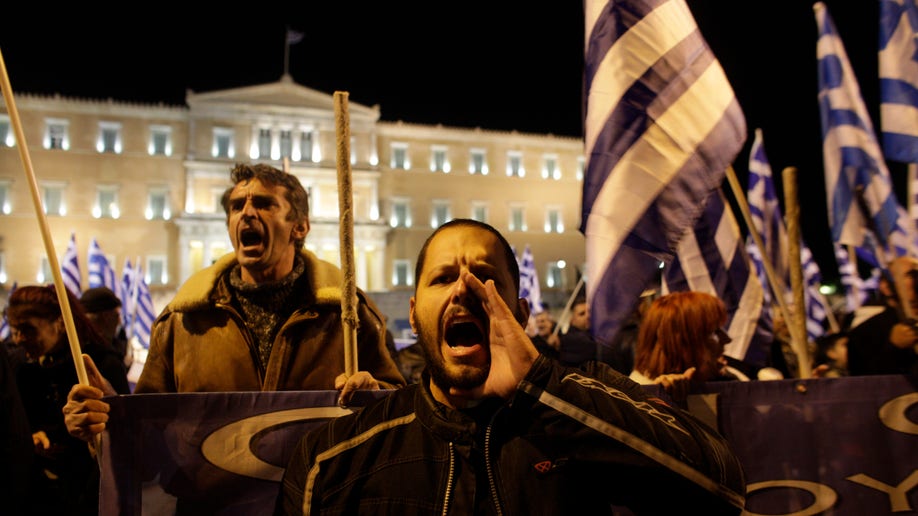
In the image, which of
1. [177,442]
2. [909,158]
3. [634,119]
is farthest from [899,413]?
[177,442]

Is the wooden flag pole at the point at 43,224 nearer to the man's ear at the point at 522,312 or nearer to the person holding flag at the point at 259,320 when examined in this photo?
the person holding flag at the point at 259,320

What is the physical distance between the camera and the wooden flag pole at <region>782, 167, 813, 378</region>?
2.99 metres

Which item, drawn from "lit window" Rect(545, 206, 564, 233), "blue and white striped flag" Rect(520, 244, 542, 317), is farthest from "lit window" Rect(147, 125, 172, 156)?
"blue and white striped flag" Rect(520, 244, 542, 317)

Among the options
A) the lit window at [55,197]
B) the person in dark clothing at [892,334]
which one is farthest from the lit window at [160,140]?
the person in dark clothing at [892,334]

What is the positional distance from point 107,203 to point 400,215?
1687cm

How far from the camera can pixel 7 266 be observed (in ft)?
118

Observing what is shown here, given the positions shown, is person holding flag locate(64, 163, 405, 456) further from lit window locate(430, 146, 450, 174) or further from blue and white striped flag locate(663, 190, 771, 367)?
lit window locate(430, 146, 450, 174)

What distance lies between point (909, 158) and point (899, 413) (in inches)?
78.3

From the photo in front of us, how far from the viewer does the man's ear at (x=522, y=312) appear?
195 cm

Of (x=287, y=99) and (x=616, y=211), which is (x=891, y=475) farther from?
(x=287, y=99)

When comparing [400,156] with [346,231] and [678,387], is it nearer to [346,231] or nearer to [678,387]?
[678,387]

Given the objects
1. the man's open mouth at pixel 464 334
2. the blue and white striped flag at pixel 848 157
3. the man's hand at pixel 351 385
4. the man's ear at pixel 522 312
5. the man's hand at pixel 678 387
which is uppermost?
the blue and white striped flag at pixel 848 157

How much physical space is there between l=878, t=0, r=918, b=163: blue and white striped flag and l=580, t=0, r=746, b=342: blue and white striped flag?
149 cm

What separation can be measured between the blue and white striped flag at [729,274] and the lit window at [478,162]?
134ft
